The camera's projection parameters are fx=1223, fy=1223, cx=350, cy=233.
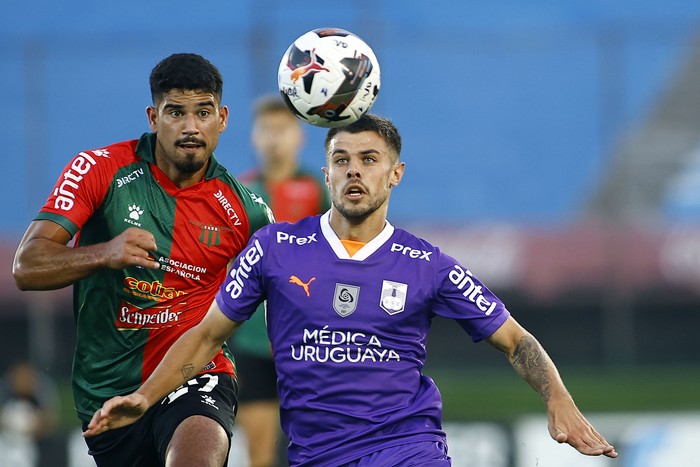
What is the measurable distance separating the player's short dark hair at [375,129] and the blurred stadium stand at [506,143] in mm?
11796

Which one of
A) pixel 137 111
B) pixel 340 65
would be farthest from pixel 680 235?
pixel 340 65

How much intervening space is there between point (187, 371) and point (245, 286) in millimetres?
428

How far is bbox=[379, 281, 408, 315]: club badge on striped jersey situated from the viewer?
5.12m

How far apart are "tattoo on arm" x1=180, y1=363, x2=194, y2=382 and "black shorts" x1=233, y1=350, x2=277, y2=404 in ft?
10.3

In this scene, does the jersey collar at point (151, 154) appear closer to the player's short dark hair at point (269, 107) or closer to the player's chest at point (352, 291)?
the player's chest at point (352, 291)

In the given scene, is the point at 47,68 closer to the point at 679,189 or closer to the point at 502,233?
the point at 502,233

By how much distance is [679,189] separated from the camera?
1855cm

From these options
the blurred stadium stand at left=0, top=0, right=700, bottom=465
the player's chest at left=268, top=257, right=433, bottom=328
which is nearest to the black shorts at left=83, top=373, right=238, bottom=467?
the player's chest at left=268, top=257, right=433, bottom=328

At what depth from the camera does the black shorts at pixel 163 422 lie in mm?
5262

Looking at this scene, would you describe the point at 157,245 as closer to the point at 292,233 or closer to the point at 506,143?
the point at 292,233

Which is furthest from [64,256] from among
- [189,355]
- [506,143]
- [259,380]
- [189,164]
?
[506,143]

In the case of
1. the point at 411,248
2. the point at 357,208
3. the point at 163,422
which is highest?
the point at 357,208

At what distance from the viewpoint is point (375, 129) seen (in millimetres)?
5309

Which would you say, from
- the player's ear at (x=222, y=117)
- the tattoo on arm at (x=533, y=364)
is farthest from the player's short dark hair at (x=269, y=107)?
the tattoo on arm at (x=533, y=364)
